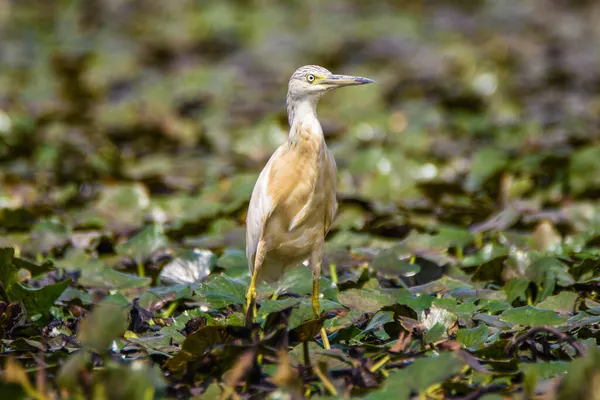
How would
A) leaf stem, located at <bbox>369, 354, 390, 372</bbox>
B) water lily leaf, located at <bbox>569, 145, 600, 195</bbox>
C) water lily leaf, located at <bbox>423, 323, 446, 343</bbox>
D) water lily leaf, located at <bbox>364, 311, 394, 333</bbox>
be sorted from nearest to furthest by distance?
leaf stem, located at <bbox>369, 354, 390, 372</bbox> → water lily leaf, located at <bbox>423, 323, 446, 343</bbox> → water lily leaf, located at <bbox>364, 311, 394, 333</bbox> → water lily leaf, located at <bbox>569, 145, 600, 195</bbox>

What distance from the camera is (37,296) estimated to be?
373 centimetres

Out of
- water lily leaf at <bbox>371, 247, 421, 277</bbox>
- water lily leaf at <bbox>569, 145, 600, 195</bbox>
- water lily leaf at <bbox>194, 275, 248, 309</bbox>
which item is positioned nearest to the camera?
water lily leaf at <bbox>194, 275, 248, 309</bbox>

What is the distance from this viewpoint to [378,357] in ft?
11.1

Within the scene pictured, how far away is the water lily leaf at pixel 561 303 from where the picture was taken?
3.86 meters

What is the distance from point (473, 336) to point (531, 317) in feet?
0.98

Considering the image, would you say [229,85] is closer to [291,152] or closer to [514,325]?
[291,152]

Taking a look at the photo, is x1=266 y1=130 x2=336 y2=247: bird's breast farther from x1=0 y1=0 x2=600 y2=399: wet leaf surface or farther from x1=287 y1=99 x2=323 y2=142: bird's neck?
x1=0 y1=0 x2=600 y2=399: wet leaf surface

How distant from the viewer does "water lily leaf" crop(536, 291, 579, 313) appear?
386 centimetres

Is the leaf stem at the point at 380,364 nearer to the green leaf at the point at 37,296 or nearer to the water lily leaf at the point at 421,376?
the water lily leaf at the point at 421,376

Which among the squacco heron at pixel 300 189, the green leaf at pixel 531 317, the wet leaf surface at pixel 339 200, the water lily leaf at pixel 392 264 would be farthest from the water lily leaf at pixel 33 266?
the green leaf at pixel 531 317

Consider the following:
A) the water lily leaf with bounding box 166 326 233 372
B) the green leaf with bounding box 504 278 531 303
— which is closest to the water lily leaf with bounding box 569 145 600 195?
the green leaf with bounding box 504 278 531 303

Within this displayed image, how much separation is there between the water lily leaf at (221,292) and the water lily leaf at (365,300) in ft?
1.28

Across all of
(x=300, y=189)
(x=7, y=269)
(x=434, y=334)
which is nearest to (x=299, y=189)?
(x=300, y=189)

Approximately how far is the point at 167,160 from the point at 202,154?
0.32 meters
